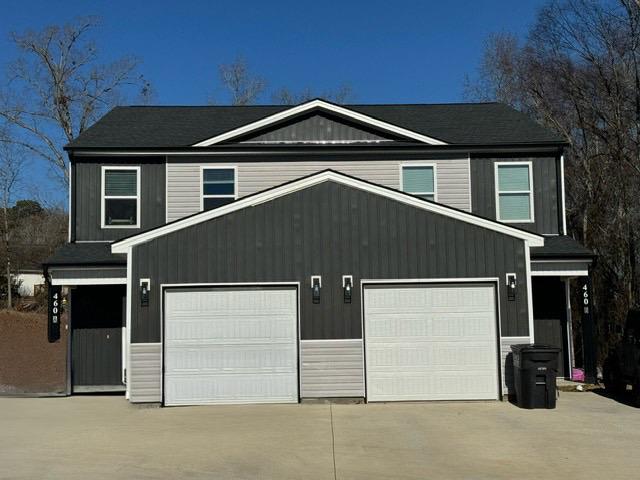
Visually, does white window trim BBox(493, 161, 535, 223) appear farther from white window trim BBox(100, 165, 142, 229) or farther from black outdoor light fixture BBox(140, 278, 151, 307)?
white window trim BBox(100, 165, 142, 229)

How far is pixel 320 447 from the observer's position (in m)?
9.20

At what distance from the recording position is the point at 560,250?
1534cm

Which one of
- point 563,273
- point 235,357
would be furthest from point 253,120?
point 563,273

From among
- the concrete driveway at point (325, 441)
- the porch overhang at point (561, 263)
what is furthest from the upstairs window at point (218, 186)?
the porch overhang at point (561, 263)

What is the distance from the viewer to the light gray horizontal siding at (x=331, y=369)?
1310 cm

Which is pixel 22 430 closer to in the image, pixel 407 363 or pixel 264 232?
pixel 264 232

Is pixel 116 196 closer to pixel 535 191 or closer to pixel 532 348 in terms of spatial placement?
pixel 532 348

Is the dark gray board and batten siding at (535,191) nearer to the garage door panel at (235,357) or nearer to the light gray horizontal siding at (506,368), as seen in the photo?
the light gray horizontal siding at (506,368)

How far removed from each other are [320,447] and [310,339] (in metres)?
4.07

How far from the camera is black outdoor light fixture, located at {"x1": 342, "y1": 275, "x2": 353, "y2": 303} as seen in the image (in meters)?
13.3

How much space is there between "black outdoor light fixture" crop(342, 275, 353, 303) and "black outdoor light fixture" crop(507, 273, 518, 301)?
3.09 meters

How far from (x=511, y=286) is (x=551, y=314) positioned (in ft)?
13.4

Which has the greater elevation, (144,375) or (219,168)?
(219,168)

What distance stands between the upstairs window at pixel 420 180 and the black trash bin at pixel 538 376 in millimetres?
5572
